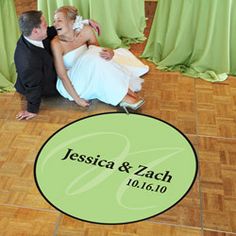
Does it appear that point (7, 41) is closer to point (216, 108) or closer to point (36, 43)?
point (36, 43)

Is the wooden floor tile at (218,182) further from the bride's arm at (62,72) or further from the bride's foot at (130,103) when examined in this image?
the bride's arm at (62,72)

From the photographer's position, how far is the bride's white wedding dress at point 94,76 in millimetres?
2238

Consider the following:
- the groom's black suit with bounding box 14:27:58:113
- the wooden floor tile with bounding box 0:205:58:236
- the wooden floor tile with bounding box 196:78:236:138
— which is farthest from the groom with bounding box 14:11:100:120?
the wooden floor tile with bounding box 196:78:236:138

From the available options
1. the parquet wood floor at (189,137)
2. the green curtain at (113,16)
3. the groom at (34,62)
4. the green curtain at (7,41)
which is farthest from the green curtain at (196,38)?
the green curtain at (7,41)

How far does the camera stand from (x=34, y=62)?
2113mm

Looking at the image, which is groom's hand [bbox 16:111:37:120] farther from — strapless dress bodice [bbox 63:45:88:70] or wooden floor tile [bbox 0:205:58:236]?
wooden floor tile [bbox 0:205:58:236]

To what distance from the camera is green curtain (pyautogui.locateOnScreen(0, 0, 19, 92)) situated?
235 centimetres

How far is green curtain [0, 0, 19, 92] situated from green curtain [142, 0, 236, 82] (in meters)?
0.95

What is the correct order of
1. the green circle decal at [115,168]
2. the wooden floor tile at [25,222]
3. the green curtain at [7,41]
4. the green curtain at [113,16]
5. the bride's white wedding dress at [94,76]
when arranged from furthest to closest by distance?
the green curtain at [113,16]
the green curtain at [7,41]
the bride's white wedding dress at [94,76]
the green circle decal at [115,168]
the wooden floor tile at [25,222]

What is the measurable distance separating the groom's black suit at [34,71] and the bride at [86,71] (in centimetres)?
4

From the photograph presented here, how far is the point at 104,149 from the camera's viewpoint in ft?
6.53

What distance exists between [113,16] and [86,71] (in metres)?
0.70

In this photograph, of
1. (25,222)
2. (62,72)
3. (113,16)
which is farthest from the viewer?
(113,16)

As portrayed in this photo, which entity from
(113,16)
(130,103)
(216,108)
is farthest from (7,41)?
(216,108)
